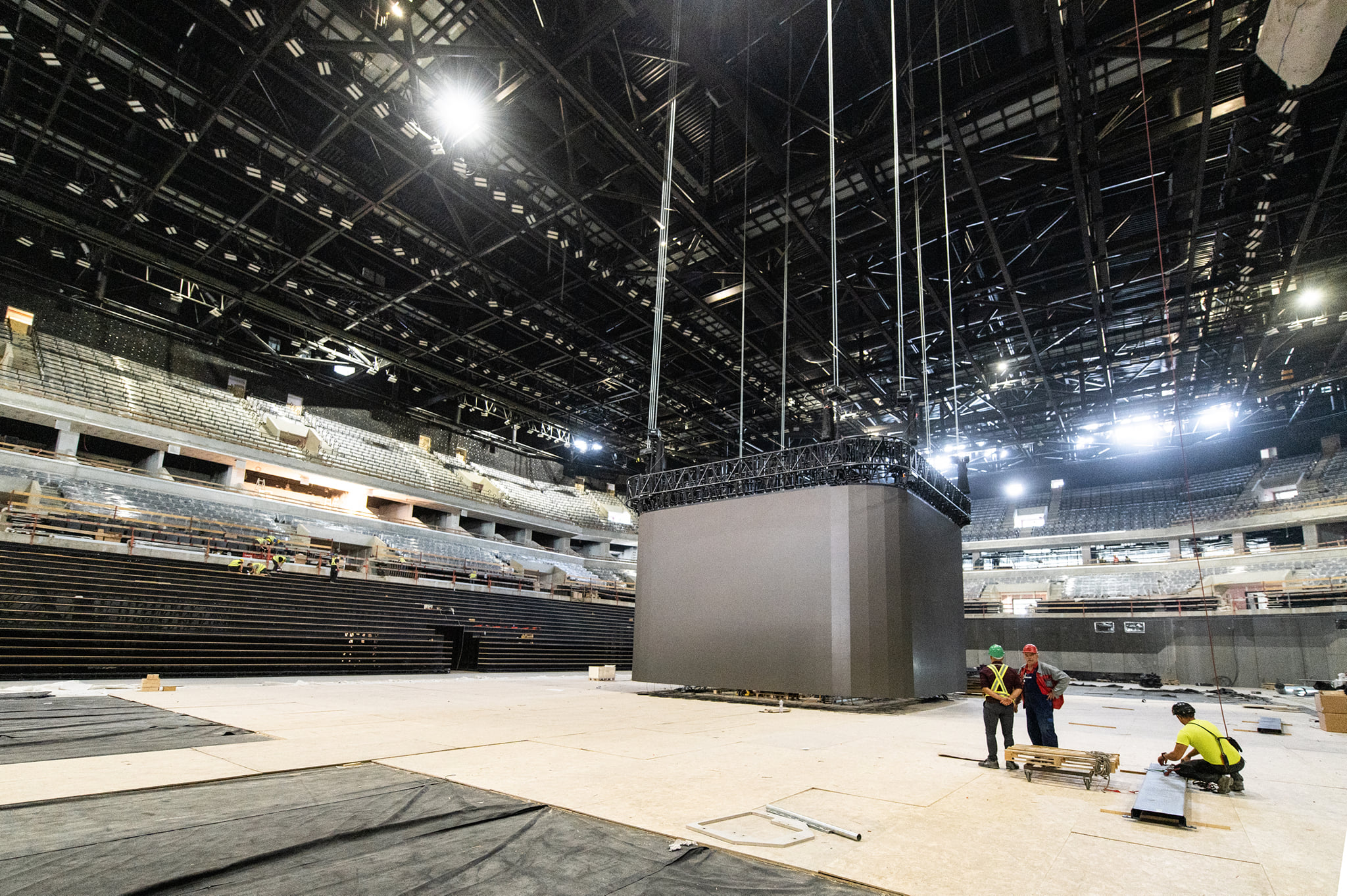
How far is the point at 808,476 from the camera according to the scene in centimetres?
1295

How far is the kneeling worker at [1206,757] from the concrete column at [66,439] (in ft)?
82.5

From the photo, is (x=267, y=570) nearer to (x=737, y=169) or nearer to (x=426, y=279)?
(x=426, y=279)

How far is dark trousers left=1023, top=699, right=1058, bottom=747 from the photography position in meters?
6.41

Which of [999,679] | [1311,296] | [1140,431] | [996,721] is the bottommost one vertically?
[996,721]

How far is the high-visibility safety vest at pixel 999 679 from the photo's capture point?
6283 millimetres

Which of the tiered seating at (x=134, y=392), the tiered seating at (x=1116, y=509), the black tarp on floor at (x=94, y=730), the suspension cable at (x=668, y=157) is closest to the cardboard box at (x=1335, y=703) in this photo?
the suspension cable at (x=668, y=157)

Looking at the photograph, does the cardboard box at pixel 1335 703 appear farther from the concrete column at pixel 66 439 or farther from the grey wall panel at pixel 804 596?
the concrete column at pixel 66 439

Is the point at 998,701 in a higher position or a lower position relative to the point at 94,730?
higher

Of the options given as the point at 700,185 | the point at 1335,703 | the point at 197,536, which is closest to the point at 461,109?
the point at 700,185

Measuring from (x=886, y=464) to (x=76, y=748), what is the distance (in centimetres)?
1146

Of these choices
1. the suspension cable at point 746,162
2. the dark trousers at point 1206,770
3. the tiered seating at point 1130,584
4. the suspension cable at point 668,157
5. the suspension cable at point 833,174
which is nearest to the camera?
the dark trousers at point 1206,770

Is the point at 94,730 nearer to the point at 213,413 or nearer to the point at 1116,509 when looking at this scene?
the point at 213,413

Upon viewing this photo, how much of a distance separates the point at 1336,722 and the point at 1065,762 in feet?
26.9

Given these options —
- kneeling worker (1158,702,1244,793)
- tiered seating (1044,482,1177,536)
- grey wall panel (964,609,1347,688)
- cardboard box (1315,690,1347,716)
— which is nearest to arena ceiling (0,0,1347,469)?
kneeling worker (1158,702,1244,793)
